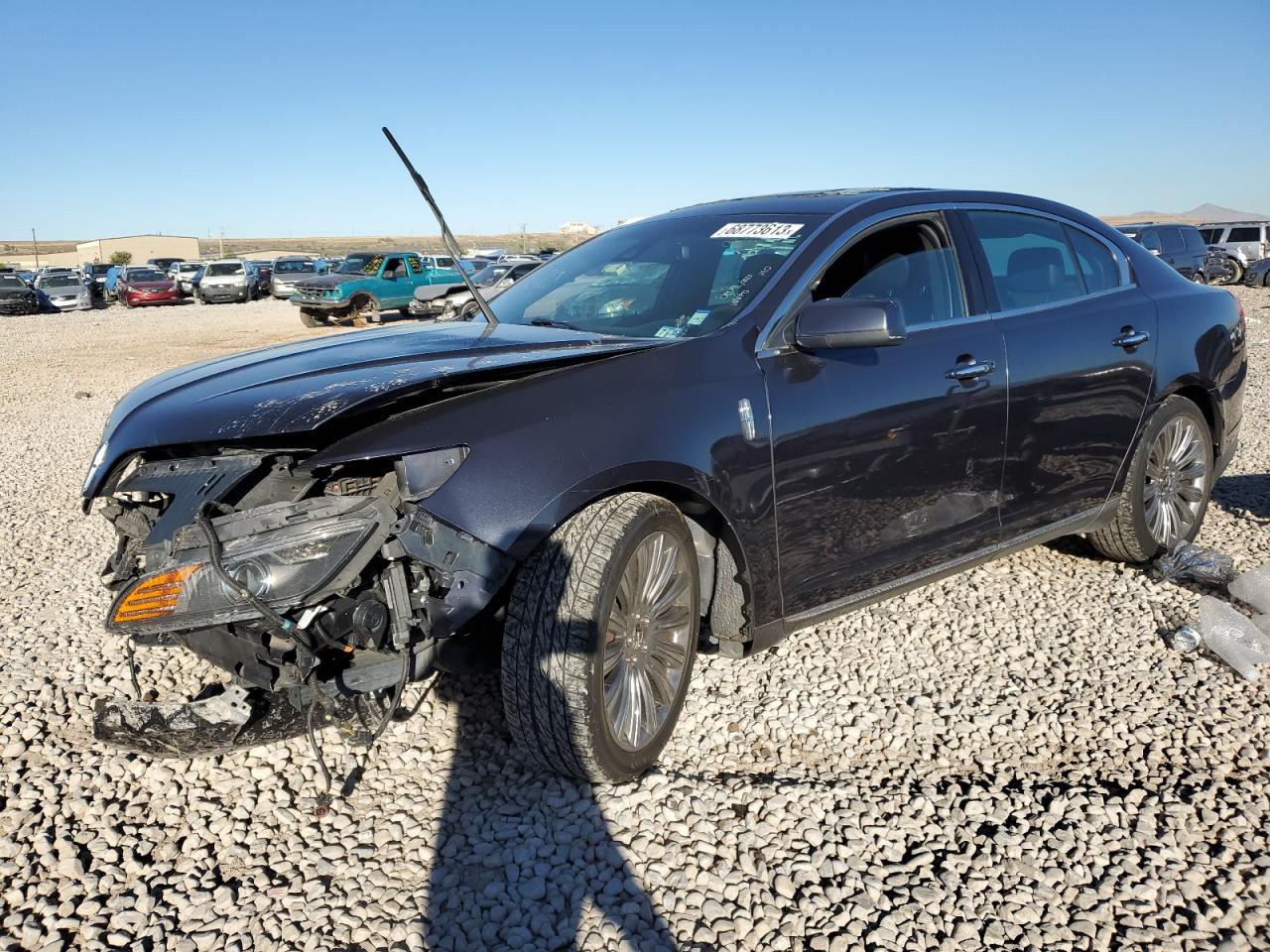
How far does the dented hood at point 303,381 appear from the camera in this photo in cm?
255

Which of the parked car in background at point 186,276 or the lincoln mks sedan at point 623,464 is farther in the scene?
the parked car in background at point 186,276

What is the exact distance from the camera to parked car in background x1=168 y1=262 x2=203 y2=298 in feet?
122

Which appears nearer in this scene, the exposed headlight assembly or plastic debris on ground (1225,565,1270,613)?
the exposed headlight assembly

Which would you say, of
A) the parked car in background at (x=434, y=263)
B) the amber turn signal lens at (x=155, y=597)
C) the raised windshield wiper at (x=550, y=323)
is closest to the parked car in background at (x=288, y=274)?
the parked car in background at (x=434, y=263)

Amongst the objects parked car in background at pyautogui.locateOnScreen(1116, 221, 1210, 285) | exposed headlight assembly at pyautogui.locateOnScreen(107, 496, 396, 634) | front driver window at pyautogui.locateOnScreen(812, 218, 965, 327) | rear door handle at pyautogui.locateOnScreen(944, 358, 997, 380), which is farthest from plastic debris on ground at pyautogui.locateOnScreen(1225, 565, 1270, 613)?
parked car in background at pyautogui.locateOnScreen(1116, 221, 1210, 285)

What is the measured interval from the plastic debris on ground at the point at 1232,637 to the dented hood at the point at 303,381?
2.62 m

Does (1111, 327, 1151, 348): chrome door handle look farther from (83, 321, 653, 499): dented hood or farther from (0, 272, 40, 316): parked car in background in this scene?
(0, 272, 40, 316): parked car in background

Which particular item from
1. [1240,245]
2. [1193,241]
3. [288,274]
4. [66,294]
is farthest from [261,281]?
[1240,245]

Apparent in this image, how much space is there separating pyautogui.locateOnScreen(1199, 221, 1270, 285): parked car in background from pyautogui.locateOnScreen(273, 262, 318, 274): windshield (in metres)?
30.3

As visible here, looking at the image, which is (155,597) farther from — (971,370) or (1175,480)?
(1175,480)

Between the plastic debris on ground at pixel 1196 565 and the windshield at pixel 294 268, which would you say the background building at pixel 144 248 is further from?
the plastic debris on ground at pixel 1196 565

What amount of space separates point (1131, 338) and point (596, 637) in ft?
9.75

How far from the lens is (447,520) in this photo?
8.12 feet

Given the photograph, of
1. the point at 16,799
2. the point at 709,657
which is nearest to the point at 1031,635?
the point at 709,657
